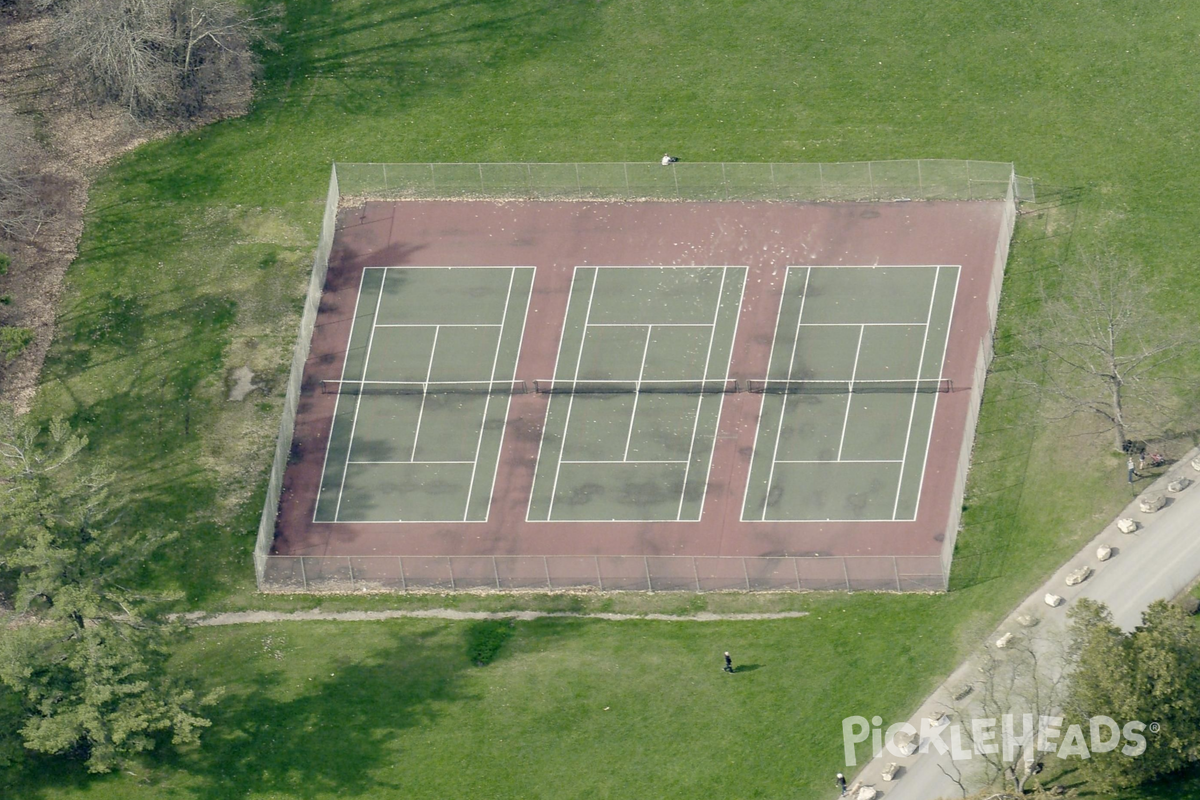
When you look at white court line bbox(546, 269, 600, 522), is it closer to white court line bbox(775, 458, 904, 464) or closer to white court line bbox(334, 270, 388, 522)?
white court line bbox(334, 270, 388, 522)

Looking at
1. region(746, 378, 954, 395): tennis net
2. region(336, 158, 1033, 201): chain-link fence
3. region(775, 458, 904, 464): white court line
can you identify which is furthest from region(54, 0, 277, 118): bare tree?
region(775, 458, 904, 464): white court line

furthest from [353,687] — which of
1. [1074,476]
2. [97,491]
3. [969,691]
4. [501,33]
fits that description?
[501,33]

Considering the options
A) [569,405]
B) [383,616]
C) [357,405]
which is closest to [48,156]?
[357,405]

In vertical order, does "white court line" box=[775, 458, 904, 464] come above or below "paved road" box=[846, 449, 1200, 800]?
above

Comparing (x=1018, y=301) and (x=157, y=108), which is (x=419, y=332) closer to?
(x=157, y=108)

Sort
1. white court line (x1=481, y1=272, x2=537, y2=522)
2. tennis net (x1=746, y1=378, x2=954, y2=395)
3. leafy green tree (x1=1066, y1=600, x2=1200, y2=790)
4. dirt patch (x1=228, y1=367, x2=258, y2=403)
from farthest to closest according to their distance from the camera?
dirt patch (x1=228, y1=367, x2=258, y2=403), tennis net (x1=746, y1=378, x2=954, y2=395), white court line (x1=481, y1=272, x2=537, y2=522), leafy green tree (x1=1066, y1=600, x2=1200, y2=790)
